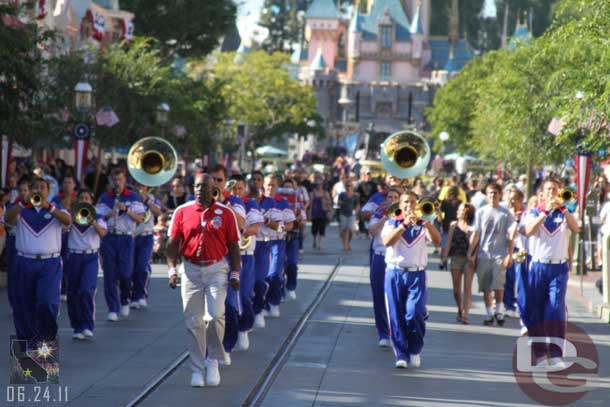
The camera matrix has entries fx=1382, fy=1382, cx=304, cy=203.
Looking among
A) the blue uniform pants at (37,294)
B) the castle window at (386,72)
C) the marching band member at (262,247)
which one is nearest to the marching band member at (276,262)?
the marching band member at (262,247)

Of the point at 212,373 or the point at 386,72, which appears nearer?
the point at 212,373

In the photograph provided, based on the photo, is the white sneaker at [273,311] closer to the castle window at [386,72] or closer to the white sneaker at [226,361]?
the white sneaker at [226,361]

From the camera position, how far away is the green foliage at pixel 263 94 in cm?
8000

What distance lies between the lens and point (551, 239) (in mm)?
13797

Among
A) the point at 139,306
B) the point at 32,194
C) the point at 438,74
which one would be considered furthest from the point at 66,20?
the point at 438,74

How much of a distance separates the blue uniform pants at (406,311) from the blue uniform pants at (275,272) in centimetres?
385

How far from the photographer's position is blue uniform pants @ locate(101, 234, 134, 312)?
640 inches

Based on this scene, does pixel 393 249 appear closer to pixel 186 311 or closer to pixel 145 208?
pixel 186 311

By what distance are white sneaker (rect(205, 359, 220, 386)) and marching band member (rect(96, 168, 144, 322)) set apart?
4.51 m

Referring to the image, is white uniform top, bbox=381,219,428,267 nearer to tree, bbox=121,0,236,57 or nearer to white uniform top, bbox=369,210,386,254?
white uniform top, bbox=369,210,386,254

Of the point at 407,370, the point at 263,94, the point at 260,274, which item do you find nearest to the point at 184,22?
the point at 263,94

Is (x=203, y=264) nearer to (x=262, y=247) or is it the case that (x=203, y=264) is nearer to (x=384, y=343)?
(x=384, y=343)

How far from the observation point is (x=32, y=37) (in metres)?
22.6

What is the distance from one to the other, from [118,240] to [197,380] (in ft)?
17.4
